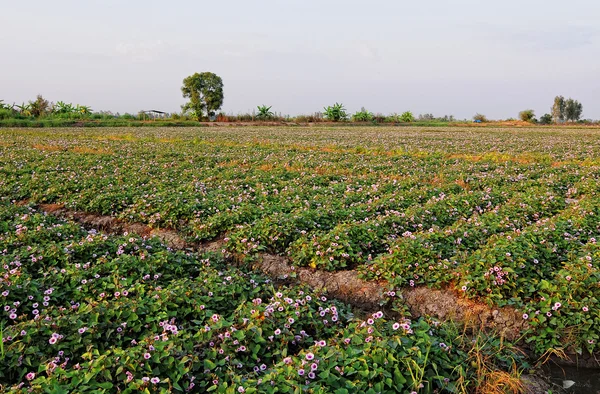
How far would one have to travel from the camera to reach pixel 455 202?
28.5ft

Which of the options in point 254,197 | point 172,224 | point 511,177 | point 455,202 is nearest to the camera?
point 172,224

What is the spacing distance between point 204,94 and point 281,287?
2972 inches

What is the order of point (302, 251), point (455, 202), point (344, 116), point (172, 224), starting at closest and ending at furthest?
1. point (302, 251)
2. point (172, 224)
3. point (455, 202)
4. point (344, 116)

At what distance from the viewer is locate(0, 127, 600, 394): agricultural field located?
331cm

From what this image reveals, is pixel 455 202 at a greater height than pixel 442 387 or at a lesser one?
greater

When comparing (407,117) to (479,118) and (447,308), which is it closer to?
(479,118)

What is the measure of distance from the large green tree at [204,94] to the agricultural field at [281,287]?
67294 mm

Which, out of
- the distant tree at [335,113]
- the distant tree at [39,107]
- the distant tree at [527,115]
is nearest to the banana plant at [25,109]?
the distant tree at [39,107]

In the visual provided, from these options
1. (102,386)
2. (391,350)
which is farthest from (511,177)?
(102,386)

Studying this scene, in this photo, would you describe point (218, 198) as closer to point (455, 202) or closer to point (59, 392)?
point (455, 202)

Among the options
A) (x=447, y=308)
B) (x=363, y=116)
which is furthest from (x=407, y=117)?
(x=447, y=308)

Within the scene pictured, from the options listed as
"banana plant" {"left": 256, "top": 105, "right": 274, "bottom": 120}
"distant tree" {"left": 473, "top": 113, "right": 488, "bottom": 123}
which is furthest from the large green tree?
"distant tree" {"left": 473, "top": 113, "right": 488, "bottom": 123}

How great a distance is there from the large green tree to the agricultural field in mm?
67294

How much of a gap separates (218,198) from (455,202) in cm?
503
